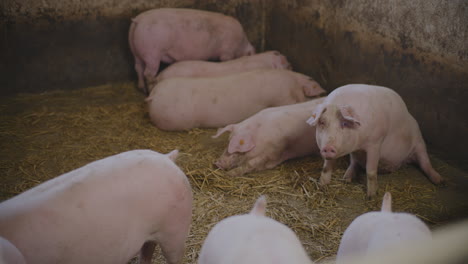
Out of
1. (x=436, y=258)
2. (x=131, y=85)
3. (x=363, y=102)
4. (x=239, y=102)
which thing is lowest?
(x=131, y=85)

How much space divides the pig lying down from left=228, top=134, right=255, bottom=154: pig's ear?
57.3 inches

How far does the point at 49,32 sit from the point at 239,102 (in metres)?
2.66

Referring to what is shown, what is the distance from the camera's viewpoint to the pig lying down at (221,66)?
5512mm

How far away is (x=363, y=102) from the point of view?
3.60 metres

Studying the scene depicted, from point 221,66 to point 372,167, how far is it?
2524 millimetres

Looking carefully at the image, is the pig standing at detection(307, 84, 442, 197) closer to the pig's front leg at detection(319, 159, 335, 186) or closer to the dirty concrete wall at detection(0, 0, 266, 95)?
the pig's front leg at detection(319, 159, 335, 186)

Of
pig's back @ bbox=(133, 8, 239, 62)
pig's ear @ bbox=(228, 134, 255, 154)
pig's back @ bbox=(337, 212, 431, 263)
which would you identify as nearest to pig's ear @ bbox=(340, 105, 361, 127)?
pig's ear @ bbox=(228, 134, 255, 154)

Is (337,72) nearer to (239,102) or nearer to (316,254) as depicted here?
(239,102)

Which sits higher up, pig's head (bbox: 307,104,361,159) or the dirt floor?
pig's head (bbox: 307,104,361,159)

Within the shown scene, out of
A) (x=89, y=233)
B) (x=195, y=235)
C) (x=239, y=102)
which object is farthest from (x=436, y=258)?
(x=239, y=102)

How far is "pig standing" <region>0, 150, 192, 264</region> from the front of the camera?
80.4 inches

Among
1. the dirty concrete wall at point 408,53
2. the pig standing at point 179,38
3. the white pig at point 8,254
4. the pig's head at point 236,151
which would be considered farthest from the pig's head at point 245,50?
the white pig at point 8,254

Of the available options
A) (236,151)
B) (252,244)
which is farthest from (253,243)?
(236,151)

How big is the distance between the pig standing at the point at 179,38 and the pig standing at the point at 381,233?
420 cm
